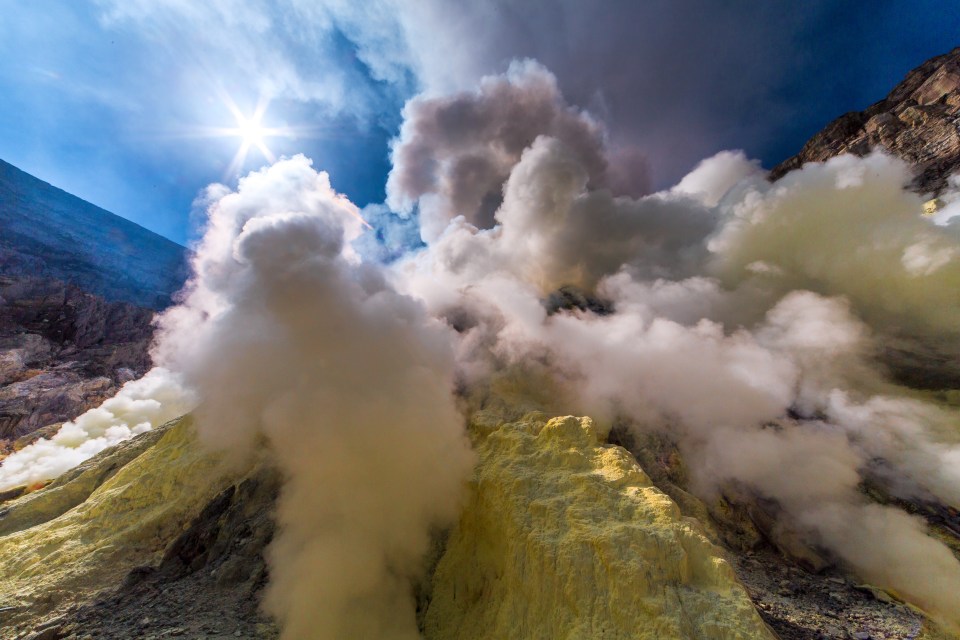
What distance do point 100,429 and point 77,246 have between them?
3673 inches

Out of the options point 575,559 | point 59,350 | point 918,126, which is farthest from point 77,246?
→ point 918,126

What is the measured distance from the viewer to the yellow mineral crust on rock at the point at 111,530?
2192cm

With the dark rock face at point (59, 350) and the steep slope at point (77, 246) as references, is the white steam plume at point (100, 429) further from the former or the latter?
the steep slope at point (77, 246)

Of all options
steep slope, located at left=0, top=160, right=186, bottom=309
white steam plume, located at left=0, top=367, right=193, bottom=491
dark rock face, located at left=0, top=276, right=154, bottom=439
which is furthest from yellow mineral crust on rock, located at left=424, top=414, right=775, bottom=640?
steep slope, located at left=0, top=160, right=186, bottom=309

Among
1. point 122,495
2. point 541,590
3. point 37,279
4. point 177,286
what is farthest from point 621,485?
point 177,286

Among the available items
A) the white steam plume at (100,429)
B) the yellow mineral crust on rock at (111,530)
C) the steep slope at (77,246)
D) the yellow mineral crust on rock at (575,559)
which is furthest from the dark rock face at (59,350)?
the yellow mineral crust on rock at (575,559)

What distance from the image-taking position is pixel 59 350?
3374 inches

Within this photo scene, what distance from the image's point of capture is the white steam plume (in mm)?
48062

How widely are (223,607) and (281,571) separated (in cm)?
332

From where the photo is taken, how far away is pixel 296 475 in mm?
29547

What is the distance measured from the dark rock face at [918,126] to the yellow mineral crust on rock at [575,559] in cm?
A: 8263

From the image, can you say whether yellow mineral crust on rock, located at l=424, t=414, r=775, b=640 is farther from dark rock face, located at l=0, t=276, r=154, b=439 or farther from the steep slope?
the steep slope

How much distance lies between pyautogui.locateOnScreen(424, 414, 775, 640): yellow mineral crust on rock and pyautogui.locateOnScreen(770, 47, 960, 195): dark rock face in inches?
3253

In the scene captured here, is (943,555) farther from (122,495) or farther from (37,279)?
(37,279)
